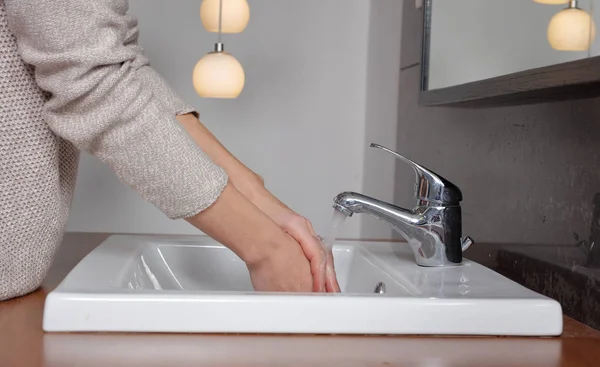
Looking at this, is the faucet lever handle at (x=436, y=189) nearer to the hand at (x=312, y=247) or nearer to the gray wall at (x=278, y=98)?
the hand at (x=312, y=247)

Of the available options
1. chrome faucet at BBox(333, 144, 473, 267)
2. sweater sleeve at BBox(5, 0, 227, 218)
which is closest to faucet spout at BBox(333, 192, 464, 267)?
chrome faucet at BBox(333, 144, 473, 267)

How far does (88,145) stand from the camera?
27.8 inches

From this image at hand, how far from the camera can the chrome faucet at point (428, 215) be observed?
90 cm

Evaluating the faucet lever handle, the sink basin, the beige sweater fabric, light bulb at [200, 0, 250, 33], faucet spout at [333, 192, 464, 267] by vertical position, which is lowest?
the sink basin

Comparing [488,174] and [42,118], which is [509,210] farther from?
[42,118]

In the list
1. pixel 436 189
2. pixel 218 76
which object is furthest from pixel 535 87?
pixel 218 76

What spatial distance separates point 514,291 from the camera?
0.75 metres

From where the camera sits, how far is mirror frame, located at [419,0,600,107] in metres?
0.69

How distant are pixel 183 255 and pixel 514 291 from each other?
509 millimetres

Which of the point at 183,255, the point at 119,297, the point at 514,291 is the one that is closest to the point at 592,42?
the point at 514,291

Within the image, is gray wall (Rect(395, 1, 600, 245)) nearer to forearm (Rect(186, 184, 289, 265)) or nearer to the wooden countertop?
the wooden countertop

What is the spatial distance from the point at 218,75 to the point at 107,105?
785 mm

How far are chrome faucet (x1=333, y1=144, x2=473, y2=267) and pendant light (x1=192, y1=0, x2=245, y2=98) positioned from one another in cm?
63

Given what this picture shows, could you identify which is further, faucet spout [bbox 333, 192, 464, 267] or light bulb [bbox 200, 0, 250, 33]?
light bulb [bbox 200, 0, 250, 33]
